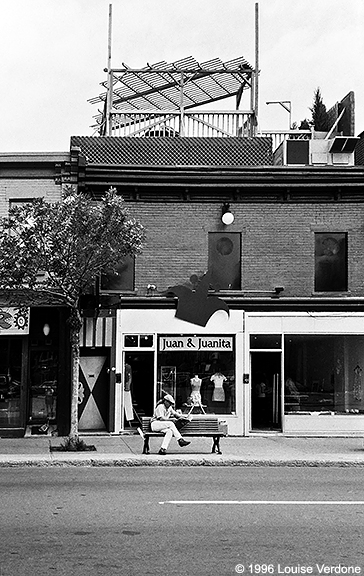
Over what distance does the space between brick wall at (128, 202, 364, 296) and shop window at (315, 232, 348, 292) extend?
6.3 inches

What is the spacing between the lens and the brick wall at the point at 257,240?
22109 millimetres

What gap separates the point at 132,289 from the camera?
72.5 feet

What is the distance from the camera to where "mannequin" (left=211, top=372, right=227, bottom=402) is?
2195cm

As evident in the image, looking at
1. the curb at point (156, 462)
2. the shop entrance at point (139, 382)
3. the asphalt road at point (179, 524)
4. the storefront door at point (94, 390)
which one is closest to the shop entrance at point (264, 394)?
the shop entrance at point (139, 382)

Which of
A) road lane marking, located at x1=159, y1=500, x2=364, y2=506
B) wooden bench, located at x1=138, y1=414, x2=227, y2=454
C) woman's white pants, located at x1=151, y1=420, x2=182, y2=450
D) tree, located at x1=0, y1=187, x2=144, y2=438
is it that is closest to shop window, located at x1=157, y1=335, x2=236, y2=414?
wooden bench, located at x1=138, y1=414, x2=227, y2=454

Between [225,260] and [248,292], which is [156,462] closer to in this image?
[248,292]

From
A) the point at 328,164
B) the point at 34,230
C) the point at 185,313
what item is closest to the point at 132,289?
the point at 185,313

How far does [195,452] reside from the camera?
1781 cm

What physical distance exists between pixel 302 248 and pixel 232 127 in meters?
5.34

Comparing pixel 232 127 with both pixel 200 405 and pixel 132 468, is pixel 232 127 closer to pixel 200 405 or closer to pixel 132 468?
pixel 200 405

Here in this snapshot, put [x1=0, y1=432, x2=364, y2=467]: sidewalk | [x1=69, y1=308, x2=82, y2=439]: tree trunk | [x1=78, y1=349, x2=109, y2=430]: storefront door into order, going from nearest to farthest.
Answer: [x1=0, y1=432, x2=364, y2=467]: sidewalk, [x1=69, y1=308, x2=82, y2=439]: tree trunk, [x1=78, y1=349, x2=109, y2=430]: storefront door

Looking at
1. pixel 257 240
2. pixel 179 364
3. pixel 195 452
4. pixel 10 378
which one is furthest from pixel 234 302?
pixel 10 378

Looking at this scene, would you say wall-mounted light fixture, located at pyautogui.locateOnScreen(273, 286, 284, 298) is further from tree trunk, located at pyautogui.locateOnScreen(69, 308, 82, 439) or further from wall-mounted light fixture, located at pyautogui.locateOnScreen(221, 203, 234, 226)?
tree trunk, located at pyautogui.locateOnScreen(69, 308, 82, 439)

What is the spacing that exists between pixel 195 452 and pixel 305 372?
5257 mm
